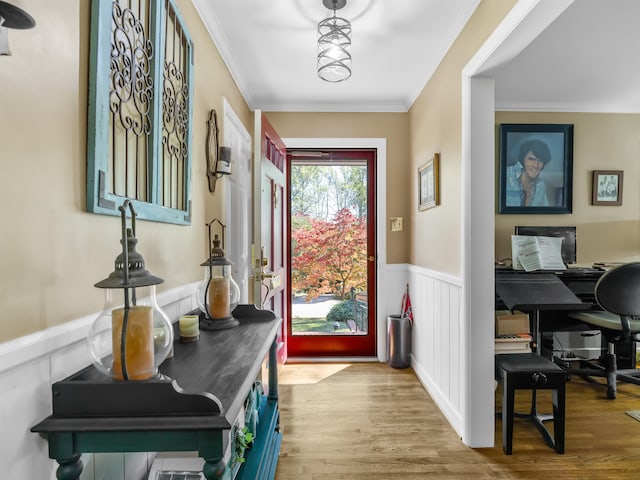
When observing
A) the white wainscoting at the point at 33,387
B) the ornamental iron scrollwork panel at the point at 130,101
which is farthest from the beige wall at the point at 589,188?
the white wainscoting at the point at 33,387

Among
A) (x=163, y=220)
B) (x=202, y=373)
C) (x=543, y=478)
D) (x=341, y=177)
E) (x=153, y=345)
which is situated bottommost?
(x=543, y=478)

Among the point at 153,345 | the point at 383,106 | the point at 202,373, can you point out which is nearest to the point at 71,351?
the point at 153,345

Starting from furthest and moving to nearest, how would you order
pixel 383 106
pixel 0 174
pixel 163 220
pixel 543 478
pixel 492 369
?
1. pixel 383 106
2. pixel 492 369
3. pixel 543 478
4. pixel 163 220
5. pixel 0 174

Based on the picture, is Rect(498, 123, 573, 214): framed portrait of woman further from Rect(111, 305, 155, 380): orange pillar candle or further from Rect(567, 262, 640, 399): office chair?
Rect(111, 305, 155, 380): orange pillar candle

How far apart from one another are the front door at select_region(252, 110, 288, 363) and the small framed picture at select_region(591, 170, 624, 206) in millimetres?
2981

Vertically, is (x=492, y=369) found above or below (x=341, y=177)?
below

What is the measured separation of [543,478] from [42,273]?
2.35 m

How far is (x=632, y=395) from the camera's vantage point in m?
2.95

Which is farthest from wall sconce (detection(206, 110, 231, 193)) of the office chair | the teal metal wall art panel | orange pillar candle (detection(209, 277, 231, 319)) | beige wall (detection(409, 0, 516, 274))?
the office chair

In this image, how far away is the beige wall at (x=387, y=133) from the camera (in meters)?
3.76

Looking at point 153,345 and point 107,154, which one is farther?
point 107,154

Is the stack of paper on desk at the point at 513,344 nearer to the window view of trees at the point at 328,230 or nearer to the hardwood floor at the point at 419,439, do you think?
the hardwood floor at the point at 419,439

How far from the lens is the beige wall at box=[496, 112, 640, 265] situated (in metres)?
3.68

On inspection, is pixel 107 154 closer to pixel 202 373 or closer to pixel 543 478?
pixel 202 373
